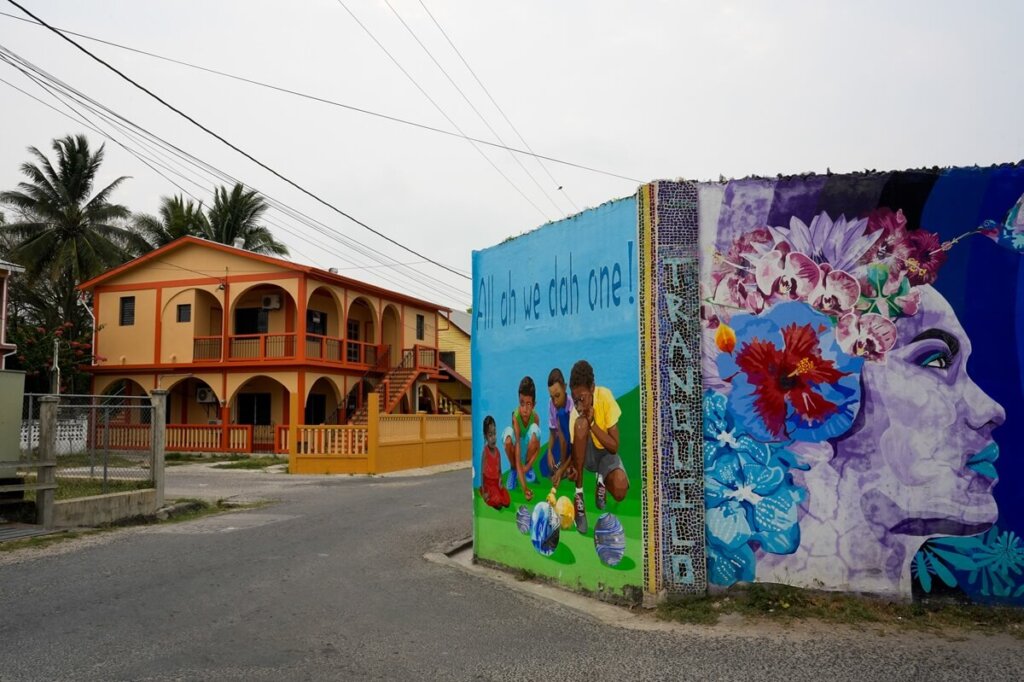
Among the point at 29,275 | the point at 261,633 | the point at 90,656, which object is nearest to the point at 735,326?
the point at 261,633

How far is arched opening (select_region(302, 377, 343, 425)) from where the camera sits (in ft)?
107

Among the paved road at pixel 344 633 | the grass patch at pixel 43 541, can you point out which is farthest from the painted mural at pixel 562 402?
the grass patch at pixel 43 541

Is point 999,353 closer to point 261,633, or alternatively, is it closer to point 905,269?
point 905,269

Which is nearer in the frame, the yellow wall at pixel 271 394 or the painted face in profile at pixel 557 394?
the painted face in profile at pixel 557 394

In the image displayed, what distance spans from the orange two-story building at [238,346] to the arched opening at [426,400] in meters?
2.71

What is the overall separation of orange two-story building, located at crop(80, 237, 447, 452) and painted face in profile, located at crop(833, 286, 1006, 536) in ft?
78.9

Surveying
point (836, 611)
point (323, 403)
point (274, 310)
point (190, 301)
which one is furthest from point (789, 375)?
point (190, 301)

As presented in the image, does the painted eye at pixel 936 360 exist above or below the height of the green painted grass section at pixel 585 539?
above

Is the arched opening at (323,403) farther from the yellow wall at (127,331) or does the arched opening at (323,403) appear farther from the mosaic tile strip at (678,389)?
the mosaic tile strip at (678,389)

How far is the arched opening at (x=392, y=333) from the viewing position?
1419 inches

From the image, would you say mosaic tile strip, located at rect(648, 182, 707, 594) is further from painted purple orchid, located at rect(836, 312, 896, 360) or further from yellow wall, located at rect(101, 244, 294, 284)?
yellow wall, located at rect(101, 244, 294, 284)

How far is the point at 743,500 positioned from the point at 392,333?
30.9m

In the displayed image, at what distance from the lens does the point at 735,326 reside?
6941 mm

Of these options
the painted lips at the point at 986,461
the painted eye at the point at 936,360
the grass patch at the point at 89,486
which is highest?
the painted eye at the point at 936,360
